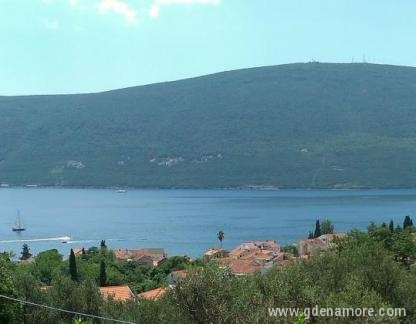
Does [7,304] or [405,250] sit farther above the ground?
[7,304]

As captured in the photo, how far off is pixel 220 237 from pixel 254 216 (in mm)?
33549

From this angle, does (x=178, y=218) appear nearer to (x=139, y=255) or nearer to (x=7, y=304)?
(x=139, y=255)

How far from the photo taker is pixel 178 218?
3716 inches

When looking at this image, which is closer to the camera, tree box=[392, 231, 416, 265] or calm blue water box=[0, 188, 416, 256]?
tree box=[392, 231, 416, 265]

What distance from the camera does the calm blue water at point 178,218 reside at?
72125mm

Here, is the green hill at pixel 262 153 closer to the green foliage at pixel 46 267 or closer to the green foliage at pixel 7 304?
the green foliage at pixel 46 267

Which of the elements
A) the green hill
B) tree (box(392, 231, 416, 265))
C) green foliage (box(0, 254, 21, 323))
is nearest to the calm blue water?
the green hill

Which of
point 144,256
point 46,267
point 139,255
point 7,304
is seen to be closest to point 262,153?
point 139,255

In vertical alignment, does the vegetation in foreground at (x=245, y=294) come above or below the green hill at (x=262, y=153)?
below

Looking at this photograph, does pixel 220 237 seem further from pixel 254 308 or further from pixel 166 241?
pixel 254 308

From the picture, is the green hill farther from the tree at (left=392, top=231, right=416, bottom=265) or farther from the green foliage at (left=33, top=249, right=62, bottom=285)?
the tree at (left=392, top=231, right=416, bottom=265)

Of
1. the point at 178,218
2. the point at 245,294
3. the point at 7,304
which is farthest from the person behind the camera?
the point at 178,218

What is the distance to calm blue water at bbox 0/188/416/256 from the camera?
72.1 meters

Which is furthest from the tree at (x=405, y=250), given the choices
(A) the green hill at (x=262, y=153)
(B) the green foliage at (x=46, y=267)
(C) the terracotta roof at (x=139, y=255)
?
(A) the green hill at (x=262, y=153)
